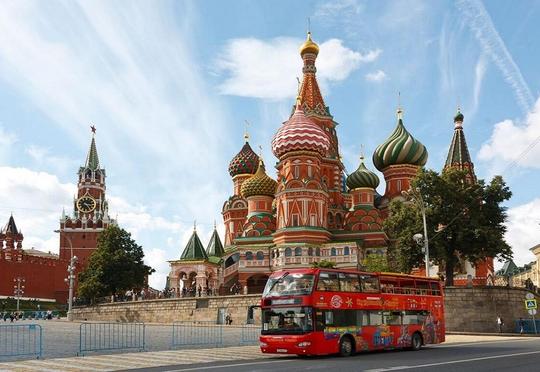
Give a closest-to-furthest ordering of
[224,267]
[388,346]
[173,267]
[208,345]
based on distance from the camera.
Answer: [388,346], [208,345], [224,267], [173,267]

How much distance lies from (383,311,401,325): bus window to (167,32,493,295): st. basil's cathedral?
84.0 ft

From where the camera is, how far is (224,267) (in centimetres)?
6238

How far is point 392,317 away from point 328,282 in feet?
12.8

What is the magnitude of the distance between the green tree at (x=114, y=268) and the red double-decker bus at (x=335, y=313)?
4355 centimetres

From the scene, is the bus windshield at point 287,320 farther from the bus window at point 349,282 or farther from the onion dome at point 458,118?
the onion dome at point 458,118

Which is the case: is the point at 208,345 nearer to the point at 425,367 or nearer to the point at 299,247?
the point at 425,367

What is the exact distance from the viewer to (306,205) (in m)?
55.6

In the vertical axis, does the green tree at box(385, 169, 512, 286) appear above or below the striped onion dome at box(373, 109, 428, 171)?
below

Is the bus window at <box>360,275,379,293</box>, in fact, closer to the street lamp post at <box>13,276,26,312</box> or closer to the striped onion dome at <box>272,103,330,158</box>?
the striped onion dome at <box>272,103,330,158</box>

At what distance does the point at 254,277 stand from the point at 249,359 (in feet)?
123

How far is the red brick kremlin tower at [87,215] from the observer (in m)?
107

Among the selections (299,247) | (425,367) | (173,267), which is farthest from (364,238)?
(425,367)

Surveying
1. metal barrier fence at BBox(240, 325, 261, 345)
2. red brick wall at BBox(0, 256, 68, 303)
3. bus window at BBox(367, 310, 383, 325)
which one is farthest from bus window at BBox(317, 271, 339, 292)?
red brick wall at BBox(0, 256, 68, 303)

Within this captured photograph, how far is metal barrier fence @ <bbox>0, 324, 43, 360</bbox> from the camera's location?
19.8 m
